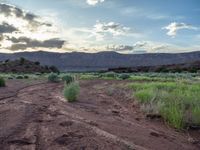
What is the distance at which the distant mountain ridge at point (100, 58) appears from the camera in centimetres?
16438

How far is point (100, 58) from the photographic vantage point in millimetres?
175250

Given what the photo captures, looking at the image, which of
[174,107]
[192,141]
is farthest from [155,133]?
[174,107]

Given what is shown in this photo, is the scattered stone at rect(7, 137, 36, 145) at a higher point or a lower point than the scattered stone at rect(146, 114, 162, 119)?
higher

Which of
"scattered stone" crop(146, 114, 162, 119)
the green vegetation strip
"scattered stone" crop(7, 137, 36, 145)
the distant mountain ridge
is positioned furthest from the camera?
the distant mountain ridge

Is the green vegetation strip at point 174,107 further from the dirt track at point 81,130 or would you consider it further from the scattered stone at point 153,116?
the dirt track at point 81,130

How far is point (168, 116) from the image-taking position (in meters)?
14.1

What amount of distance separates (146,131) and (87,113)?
3.18 m

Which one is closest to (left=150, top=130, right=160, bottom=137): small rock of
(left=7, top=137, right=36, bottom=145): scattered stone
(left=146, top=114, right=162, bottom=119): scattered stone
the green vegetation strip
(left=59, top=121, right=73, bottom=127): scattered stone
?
the green vegetation strip

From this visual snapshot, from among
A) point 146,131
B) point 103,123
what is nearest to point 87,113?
point 103,123

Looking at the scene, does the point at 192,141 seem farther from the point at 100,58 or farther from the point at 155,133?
the point at 100,58

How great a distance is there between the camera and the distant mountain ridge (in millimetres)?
164375

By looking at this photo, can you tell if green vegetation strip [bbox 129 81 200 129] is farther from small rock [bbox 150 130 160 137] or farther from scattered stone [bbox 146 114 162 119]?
small rock [bbox 150 130 160 137]

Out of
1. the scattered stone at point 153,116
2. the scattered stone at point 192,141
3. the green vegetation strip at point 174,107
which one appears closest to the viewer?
the scattered stone at point 192,141

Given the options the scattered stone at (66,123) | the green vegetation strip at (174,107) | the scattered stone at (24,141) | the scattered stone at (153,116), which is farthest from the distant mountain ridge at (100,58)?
the scattered stone at (24,141)
